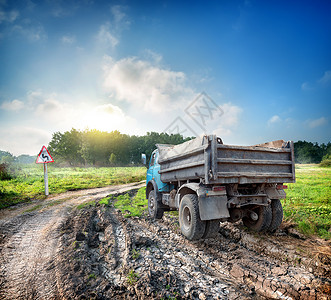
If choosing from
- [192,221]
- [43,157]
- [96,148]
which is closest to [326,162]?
[192,221]

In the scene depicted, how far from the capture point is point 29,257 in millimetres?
3697

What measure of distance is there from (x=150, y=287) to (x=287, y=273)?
7.29 feet

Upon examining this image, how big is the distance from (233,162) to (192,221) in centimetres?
158

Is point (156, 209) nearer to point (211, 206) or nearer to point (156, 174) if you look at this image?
point (156, 174)

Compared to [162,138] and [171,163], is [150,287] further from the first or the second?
[162,138]

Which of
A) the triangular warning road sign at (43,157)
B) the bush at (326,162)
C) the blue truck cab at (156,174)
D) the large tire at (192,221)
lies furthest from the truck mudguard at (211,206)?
the bush at (326,162)

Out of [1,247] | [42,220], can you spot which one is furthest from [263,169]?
[42,220]

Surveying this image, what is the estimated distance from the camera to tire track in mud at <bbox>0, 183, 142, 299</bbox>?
106 inches

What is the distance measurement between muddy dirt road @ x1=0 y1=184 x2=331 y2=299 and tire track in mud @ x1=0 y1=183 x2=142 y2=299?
0.05 feet

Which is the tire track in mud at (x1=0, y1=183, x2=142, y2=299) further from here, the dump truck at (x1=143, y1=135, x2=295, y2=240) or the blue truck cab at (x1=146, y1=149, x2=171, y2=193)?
the blue truck cab at (x1=146, y1=149, x2=171, y2=193)

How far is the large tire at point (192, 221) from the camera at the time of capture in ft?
13.9

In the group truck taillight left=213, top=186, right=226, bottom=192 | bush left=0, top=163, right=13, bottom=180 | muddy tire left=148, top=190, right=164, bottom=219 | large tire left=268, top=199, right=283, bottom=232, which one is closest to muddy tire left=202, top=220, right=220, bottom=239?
truck taillight left=213, top=186, right=226, bottom=192

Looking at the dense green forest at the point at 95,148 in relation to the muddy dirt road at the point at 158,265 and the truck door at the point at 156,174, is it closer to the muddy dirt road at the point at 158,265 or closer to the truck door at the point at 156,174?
the truck door at the point at 156,174

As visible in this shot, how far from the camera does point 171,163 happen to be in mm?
5738
